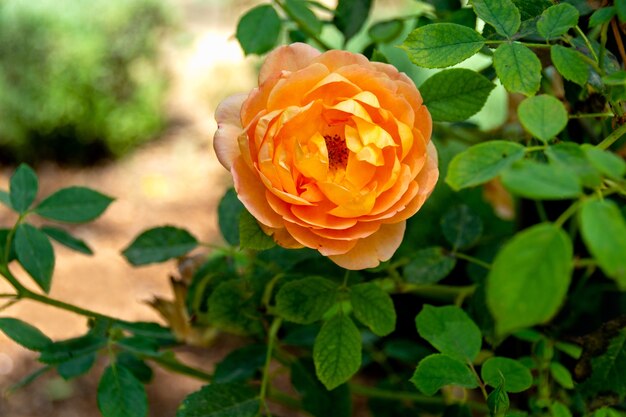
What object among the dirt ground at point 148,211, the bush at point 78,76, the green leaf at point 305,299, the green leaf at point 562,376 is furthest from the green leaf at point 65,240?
the bush at point 78,76

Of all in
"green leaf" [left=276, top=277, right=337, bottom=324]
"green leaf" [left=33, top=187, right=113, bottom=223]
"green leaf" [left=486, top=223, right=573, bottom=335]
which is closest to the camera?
"green leaf" [left=486, top=223, right=573, bottom=335]

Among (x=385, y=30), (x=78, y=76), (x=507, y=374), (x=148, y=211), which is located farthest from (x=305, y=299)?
(x=78, y=76)

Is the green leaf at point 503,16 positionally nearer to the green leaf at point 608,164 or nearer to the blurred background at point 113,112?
the green leaf at point 608,164

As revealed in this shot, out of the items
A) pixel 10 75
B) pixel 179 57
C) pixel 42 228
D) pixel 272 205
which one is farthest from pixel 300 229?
pixel 179 57

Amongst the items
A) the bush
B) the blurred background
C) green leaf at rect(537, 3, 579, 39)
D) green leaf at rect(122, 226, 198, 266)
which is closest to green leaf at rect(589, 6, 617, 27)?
green leaf at rect(537, 3, 579, 39)

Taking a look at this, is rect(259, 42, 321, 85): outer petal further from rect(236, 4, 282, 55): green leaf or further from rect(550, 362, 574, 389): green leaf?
rect(550, 362, 574, 389): green leaf

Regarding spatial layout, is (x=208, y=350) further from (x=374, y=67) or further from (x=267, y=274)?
(x=374, y=67)
